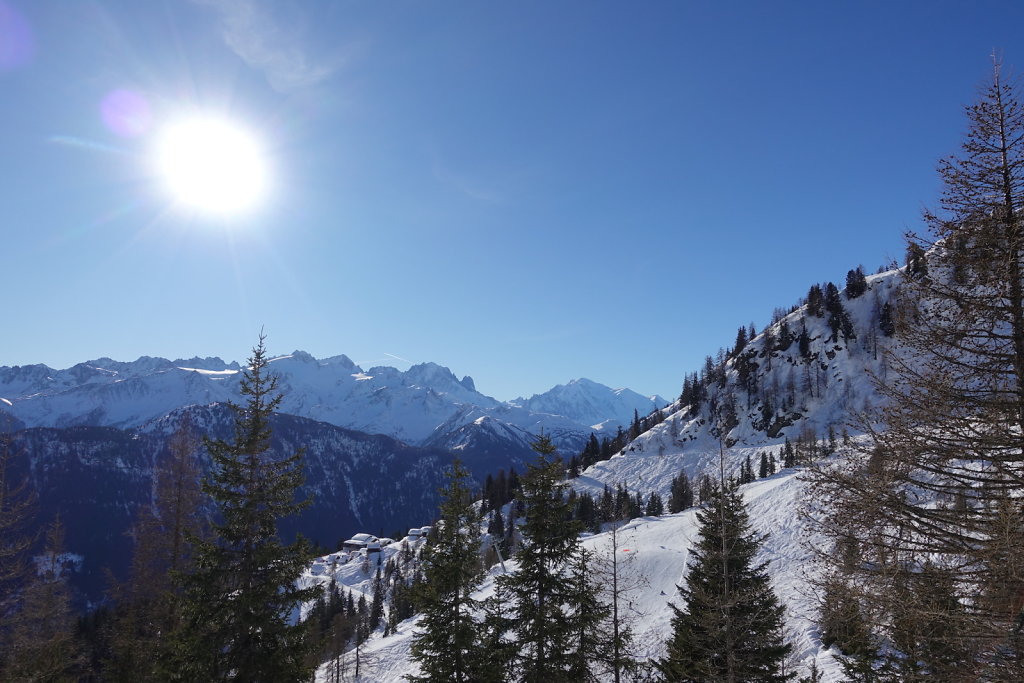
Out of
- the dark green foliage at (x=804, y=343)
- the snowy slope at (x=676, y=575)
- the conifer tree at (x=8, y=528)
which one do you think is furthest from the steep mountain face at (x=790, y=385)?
the conifer tree at (x=8, y=528)

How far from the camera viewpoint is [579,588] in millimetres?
16844

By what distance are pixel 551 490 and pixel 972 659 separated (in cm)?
1089

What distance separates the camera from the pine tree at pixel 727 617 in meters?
16.3

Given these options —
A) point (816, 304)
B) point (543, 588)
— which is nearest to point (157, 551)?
point (543, 588)

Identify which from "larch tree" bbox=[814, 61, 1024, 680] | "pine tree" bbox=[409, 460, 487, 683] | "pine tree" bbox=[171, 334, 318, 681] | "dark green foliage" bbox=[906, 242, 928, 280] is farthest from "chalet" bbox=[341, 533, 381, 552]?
"dark green foliage" bbox=[906, 242, 928, 280]

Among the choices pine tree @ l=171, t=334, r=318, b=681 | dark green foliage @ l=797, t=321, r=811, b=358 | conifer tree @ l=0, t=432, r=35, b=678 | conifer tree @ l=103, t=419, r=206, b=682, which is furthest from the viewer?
dark green foliage @ l=797, t=321, r=811, b=358

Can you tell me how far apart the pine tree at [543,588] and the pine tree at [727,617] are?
452 cm

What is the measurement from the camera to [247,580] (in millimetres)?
13828

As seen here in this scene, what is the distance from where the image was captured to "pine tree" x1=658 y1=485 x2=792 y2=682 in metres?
16.3

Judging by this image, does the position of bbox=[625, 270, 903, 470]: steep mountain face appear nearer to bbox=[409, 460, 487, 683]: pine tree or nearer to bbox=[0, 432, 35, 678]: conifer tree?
bbox=[409, 460, 487, 683]: pine tree

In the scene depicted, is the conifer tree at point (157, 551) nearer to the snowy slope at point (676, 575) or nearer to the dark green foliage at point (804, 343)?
the snowy slope at point (676, 575)

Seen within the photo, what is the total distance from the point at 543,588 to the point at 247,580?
9.14 meters

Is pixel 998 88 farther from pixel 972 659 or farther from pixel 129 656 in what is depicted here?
pixel 129 656

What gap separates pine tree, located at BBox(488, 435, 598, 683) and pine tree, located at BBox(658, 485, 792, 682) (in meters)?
4.52
